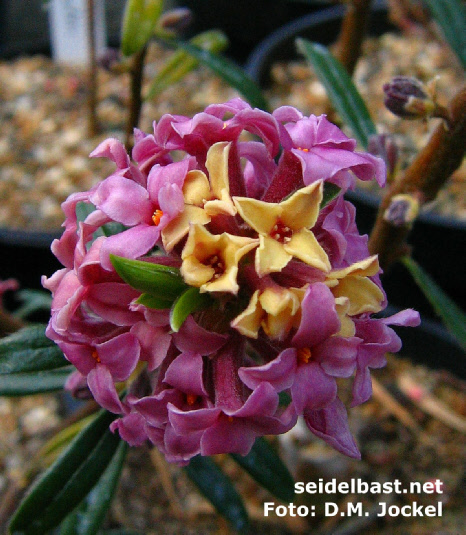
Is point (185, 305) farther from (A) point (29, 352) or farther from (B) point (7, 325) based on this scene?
(B) point (7, 325)

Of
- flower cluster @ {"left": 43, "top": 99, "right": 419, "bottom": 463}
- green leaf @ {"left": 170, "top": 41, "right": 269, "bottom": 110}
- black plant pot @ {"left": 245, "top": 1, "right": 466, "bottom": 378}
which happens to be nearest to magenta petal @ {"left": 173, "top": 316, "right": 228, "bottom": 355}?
flower cluster @ {"left": 43, "top": 99, "right": 419, "bottom": 463}

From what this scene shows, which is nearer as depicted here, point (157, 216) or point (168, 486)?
point (157, 216)

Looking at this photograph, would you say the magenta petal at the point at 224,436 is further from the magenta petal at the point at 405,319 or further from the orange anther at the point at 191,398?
the magenta petal at the point at 405,319

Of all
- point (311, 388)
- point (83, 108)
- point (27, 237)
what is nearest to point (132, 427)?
point (311, 388)

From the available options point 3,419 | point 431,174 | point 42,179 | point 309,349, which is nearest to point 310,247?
point 309,349

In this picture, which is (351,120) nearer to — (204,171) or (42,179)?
(204,171)

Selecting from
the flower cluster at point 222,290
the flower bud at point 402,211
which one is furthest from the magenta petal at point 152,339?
the flower bud at point 402,211
